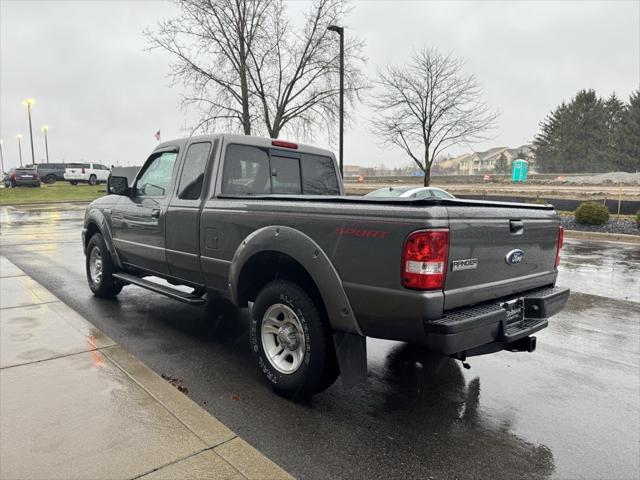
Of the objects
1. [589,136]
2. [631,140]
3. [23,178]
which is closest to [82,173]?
[23,178]

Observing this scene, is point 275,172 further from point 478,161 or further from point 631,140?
point 478,161

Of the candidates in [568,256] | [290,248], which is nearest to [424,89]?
[568,256]

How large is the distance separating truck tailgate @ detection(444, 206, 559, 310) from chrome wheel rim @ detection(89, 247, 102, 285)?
4.80 meters

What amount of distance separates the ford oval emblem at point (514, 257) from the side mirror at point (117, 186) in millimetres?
4127

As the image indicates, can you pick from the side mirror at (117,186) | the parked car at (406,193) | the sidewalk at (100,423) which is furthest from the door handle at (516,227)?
the parked car at (406,193)

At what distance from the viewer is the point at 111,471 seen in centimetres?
240

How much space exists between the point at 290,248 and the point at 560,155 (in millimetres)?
74653

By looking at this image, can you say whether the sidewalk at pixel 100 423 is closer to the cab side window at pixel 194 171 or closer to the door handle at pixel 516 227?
the cab side window at pixel 194 171

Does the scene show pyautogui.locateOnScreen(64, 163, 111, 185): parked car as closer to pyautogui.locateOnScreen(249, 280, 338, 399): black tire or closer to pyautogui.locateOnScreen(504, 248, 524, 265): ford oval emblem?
pyautogui.locateOnScreen(249, 280, 338, 399): black tire

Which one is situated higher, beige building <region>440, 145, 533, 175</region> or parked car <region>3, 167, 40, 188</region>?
beige building <region>440, 145, 533, 175</region>

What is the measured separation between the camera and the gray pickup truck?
2.69 metres

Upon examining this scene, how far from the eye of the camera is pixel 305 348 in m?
3.24

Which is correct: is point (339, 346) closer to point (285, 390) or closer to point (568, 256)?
point (285, 390)

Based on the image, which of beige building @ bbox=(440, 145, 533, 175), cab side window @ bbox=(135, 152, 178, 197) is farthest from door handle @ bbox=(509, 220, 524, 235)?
beige building @ bbox=(440, 145, 533, 175)
